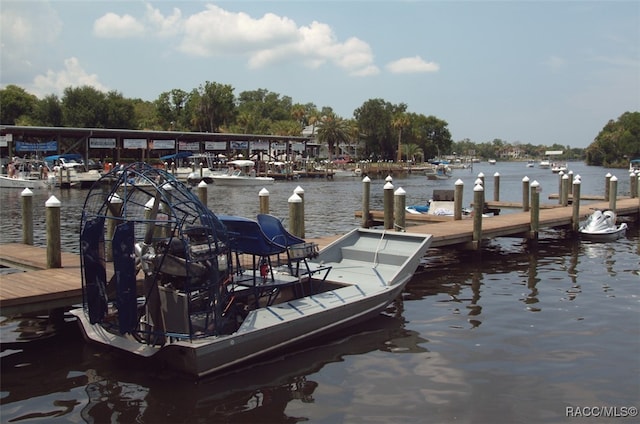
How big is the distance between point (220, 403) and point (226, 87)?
9545 cm

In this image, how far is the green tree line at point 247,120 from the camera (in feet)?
271

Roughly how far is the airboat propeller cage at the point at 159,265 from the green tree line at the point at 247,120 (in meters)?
76.9

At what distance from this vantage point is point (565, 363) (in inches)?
380

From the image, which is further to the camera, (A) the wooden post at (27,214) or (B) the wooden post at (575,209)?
(B) the wooden post at (575,209)

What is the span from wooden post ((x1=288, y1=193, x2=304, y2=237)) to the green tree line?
72.2 metres

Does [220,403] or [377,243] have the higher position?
[377,243]

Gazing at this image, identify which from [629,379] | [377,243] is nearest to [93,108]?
[377,243]

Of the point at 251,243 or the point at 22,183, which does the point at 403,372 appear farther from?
the point at 22,183

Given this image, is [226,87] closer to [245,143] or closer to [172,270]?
[245,143]

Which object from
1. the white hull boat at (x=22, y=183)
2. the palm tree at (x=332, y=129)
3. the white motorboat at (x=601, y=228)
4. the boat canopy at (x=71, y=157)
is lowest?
the white motorboat at (x=601, y=228)

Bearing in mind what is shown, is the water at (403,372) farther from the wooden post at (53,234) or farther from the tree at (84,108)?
the tree at (84,108)

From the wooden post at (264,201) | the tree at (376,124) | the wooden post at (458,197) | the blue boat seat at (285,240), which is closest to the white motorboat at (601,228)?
the wooden post at (458,197)

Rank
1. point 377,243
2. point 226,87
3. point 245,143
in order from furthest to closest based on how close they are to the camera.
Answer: point 226,87 < point 245,143 < point 377,243

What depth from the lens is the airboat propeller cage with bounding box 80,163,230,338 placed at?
26.5ft
